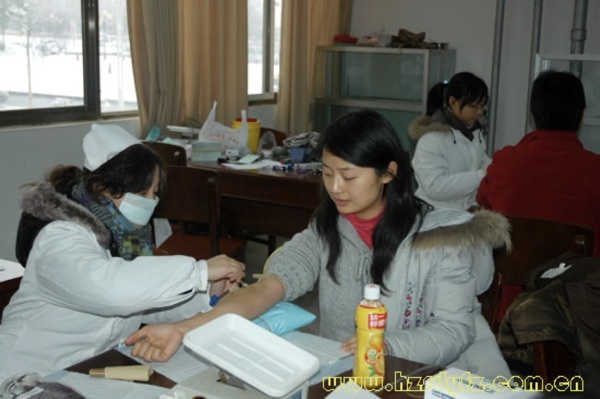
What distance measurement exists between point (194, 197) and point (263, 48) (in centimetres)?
266

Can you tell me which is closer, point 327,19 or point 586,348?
point 586,348

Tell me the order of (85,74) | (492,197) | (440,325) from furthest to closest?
(85,74)
(492,197)
(440,325)

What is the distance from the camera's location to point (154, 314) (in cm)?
192

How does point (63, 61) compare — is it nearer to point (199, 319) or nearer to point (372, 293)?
point (199, 319)

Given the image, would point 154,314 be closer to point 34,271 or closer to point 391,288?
point 34,271

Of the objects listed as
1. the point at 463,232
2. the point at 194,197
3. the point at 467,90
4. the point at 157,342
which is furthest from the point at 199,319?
the point at 467,90

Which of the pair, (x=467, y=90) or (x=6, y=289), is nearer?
(x=6, y=289)

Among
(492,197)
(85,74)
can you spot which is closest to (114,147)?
(492,197)

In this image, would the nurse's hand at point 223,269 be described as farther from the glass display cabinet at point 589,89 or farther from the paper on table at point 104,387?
the glass display cabinet at point 589,89

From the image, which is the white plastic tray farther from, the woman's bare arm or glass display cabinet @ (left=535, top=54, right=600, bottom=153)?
glass display cabinet @ (left=535, top=54, right=600, bottom=153)

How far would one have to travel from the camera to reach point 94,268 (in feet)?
5.21

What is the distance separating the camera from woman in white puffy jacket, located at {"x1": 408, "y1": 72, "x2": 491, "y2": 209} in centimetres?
325

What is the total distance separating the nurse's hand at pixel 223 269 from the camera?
69.2 inches

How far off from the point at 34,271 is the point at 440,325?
96 cm
